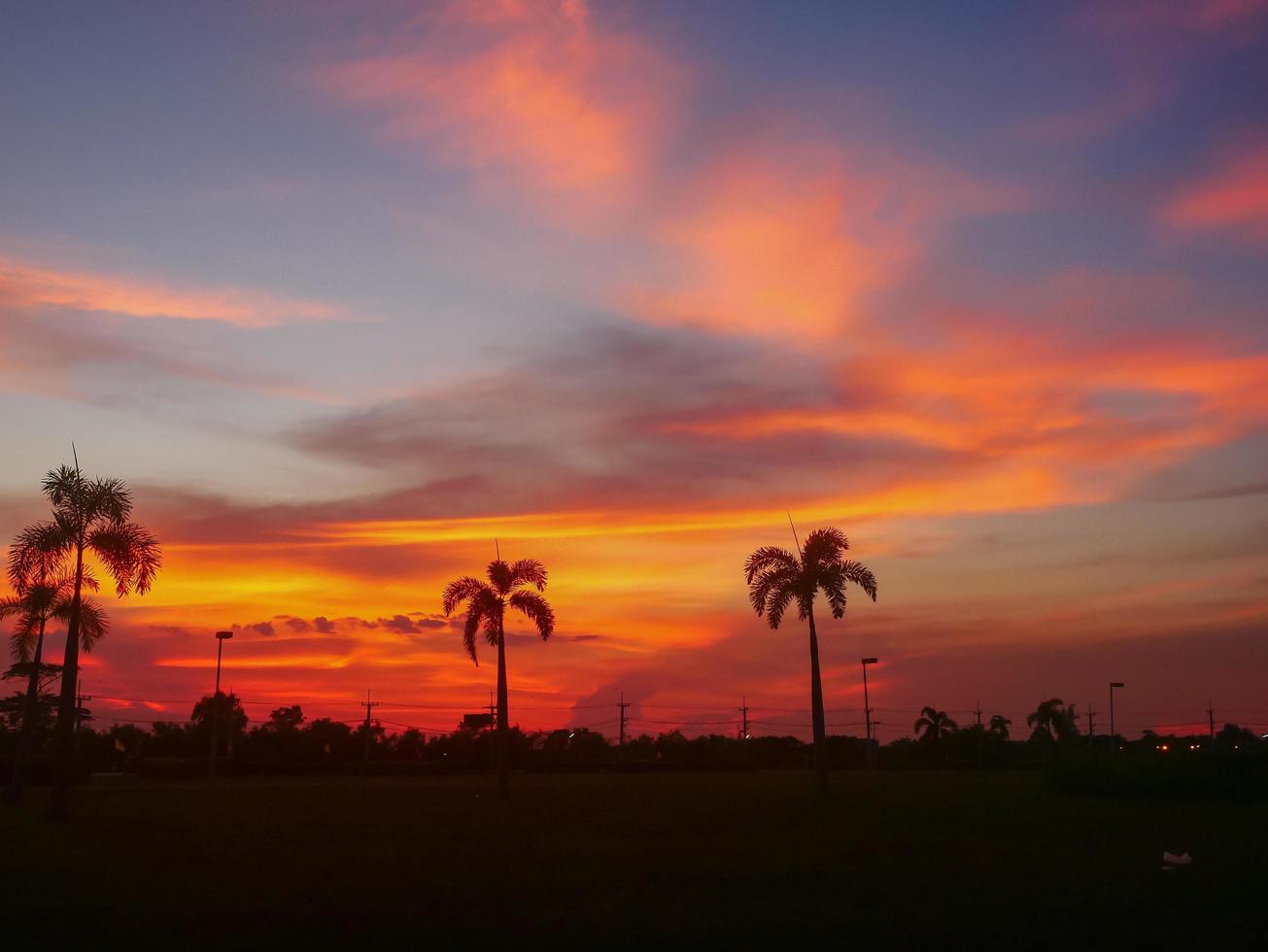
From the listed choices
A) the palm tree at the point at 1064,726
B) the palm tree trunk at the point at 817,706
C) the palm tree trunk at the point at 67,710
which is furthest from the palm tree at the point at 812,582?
the palm tree at the point at 1064,726

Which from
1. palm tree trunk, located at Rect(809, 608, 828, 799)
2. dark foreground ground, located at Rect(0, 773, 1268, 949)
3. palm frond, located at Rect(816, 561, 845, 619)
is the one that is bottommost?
dark foreground ground, located at Rect(0, 773, 1268, 949)


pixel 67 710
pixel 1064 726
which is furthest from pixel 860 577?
pixel 1064 726

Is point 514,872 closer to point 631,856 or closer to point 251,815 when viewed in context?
point 631,856

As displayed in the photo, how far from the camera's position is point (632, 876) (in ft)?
66.3

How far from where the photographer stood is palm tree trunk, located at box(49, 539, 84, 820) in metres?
28.8

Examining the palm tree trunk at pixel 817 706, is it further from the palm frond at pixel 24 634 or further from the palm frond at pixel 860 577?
the palm frond at pixel 24 634

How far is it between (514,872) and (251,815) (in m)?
13.7

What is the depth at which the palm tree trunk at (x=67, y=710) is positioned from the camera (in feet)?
94.4

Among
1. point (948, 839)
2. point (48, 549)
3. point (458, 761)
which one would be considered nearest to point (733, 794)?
point (948, 839)

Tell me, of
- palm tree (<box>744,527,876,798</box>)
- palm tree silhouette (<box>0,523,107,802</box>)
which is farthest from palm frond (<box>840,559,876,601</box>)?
palm tree silhouette (<box>0,523,107,802</box>)

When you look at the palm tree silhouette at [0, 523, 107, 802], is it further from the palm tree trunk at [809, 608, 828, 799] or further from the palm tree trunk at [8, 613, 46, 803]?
the palm tree trunk at [809, 608, 828, 799]

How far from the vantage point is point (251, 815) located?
103ft

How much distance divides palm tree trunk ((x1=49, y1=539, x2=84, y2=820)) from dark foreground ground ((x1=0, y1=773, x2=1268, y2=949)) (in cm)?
72

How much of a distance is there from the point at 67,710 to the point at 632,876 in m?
17.2
